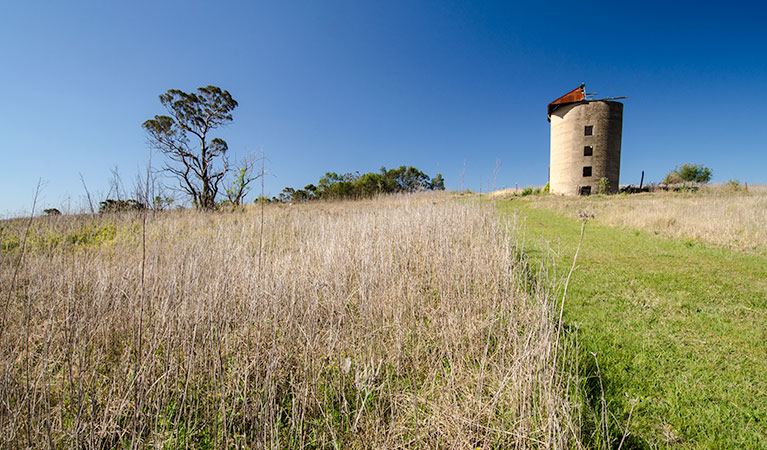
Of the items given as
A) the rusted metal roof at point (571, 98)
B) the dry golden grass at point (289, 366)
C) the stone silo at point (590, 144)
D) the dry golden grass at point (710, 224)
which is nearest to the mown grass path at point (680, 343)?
the dry golden grass at point (289, 366)

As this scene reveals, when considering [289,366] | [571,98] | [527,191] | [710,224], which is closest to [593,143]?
[571,98]

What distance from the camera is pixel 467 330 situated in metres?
2.20

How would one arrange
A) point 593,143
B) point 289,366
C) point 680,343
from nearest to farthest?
point 289,366
point 680,343
point 593,143

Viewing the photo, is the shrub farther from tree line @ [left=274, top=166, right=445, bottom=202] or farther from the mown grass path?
the mown grass path

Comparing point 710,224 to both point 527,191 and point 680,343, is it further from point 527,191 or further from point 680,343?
point 527,191

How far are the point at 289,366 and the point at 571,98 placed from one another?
23480 mm

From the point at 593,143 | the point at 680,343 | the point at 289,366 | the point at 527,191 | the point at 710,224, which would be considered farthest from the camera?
the point at 527,191

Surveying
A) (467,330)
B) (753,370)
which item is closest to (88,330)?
(467,330)

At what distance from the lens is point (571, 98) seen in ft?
61.2

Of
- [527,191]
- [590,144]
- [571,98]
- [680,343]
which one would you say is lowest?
[680,343]

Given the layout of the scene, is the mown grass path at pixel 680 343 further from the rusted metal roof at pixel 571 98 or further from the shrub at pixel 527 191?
the rusted metal roof at pixel 571 98

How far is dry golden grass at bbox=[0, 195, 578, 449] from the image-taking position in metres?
1.45

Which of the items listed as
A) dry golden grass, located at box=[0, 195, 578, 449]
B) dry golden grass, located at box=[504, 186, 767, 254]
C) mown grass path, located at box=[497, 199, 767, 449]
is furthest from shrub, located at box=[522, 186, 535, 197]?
dry golden grass, located at box=[0, 195, 578, 449]

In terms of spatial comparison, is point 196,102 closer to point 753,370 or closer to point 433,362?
point 433,362
